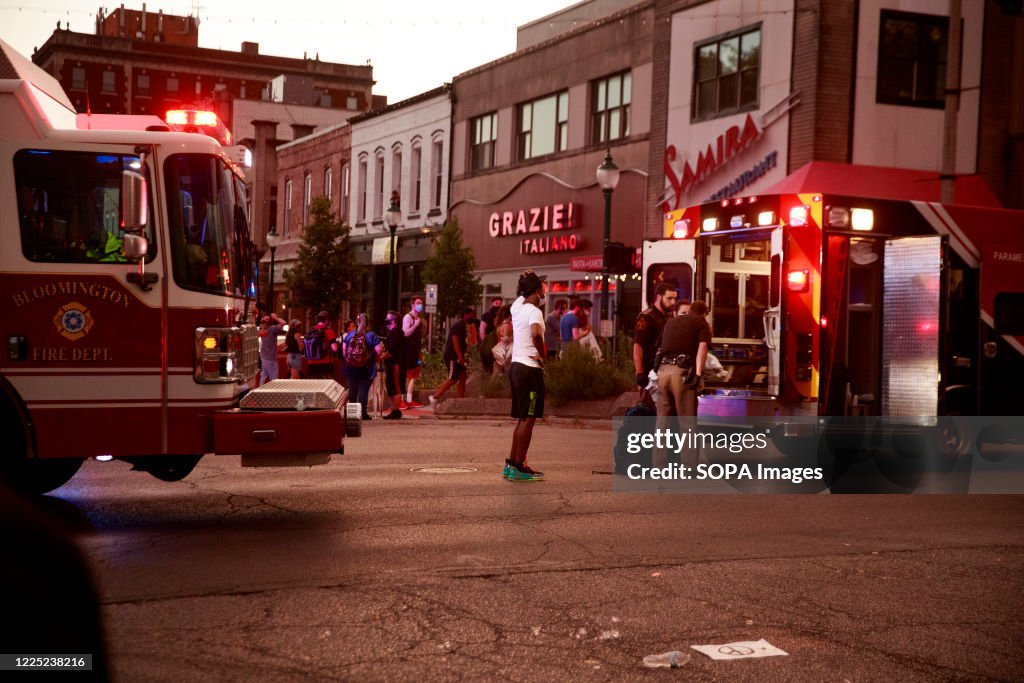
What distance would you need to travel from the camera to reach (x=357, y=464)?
39.3 ft

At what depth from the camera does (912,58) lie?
83.3 ft

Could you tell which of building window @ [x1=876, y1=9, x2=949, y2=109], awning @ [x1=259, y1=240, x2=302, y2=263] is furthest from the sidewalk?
awning @ [x1=259, y1=240, x2=302, y2=263]

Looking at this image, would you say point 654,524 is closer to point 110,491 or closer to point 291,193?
point 110,491

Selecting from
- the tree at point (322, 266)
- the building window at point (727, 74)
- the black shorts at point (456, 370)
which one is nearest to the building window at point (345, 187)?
the tree at point (322, 266)

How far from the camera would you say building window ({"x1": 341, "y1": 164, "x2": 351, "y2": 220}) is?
157ft

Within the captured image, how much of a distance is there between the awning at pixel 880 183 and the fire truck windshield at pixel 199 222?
17.0m

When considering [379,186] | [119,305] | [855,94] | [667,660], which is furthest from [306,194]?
[667,660]

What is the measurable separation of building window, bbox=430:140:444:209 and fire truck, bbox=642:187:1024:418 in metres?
28.1

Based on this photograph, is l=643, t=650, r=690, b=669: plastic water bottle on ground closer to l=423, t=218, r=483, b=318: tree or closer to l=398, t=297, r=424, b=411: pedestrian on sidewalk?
l=398, t=297, r=424, b=411: pedestrian on sidewalk

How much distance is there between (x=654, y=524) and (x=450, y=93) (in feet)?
110

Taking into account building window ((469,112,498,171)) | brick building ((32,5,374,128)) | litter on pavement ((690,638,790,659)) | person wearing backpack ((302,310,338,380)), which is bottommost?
litter on pavement ((690,638,790,659))

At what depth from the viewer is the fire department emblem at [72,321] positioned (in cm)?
796

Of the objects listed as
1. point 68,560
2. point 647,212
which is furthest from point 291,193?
point 68,560

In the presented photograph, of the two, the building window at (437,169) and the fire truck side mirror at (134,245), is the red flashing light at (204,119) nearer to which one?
the fire truck side mirror at (134,245)
